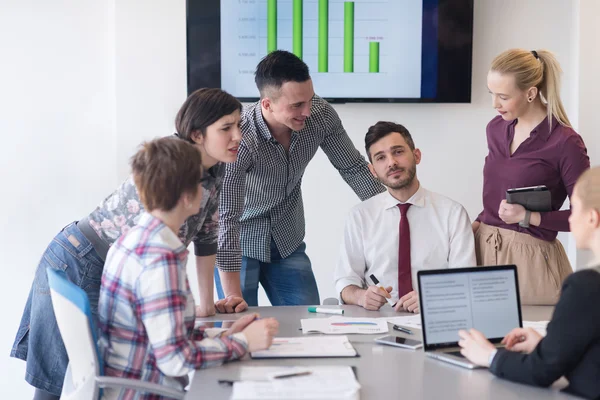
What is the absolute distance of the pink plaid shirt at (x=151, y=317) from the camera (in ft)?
5.51

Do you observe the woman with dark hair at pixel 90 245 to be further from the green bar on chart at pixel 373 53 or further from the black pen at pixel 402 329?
the green bar on chart at pixel 373 53

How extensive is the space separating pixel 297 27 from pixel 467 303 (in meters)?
2.23

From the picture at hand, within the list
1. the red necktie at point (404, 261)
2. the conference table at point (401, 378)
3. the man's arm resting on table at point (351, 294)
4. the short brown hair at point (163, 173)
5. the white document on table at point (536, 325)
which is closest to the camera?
the conference table at point (401, 378)

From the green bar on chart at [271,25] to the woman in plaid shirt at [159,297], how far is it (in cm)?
201

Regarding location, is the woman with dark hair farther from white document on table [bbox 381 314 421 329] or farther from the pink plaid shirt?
white document on table [bbox 381 314 421 329]

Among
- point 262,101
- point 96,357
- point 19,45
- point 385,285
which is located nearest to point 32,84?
point 19,45

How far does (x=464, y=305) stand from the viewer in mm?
1863

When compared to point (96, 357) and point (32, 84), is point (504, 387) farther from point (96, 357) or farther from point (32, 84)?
point (32, 84)

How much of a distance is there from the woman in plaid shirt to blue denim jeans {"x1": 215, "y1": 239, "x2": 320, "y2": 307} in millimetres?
1179

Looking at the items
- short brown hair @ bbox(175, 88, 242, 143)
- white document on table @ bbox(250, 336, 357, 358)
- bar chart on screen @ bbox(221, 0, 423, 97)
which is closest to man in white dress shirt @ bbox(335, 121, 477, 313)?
white document on table @ bbox(250, 336, 357, 358)

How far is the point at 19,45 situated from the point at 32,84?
21 cm

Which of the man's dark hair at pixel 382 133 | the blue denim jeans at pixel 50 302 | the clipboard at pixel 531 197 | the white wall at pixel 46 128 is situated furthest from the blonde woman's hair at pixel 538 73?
the white wall at pixel 46 128

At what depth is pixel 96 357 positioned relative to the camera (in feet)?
5.57

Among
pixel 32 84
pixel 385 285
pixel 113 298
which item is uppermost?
pixel 32 84
